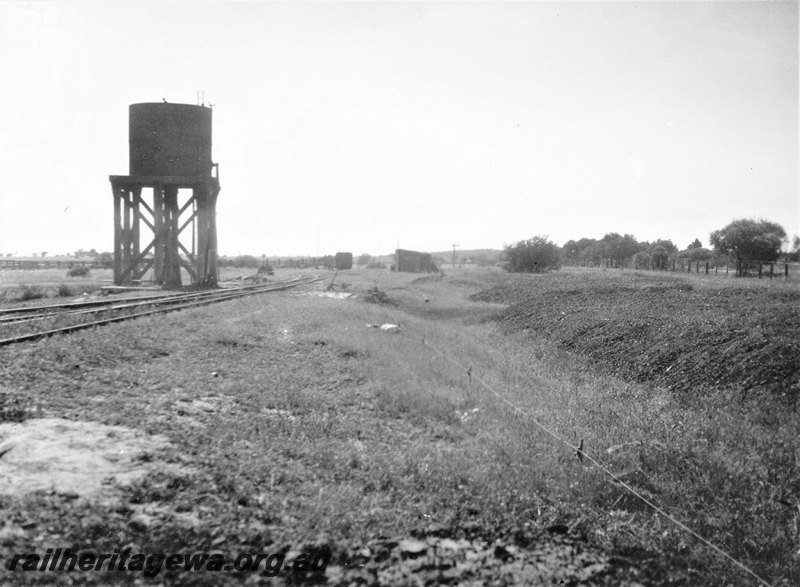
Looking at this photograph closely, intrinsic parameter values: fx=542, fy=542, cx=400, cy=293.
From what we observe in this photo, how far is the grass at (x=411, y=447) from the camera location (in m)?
3.67

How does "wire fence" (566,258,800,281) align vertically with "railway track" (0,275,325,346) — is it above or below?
above

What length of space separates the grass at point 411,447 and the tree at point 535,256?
48144 mm

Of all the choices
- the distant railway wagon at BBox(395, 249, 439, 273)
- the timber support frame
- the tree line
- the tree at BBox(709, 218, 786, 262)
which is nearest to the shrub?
the timber support frame

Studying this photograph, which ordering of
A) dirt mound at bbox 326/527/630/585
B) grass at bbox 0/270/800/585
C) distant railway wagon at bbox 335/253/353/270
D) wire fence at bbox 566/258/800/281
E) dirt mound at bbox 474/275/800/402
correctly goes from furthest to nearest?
distant railway wagon at bbox 335/253/353/270 → wire fence at bbox 566/258/800/281 → dirt mound at bbox 474/275/800/402 → grass at bbox 0/270/800/585 → dirt mound at bbox 326/527/630/585

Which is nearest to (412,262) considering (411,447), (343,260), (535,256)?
(343,260)

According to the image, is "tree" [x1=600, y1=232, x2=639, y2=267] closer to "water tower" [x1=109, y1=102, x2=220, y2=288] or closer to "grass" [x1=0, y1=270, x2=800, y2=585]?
"water tower" [x1=109, y1=102, x2=220, y2=288]

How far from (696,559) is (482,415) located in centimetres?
336

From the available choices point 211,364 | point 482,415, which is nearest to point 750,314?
point 482,415

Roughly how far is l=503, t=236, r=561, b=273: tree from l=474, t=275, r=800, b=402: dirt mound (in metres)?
39.4

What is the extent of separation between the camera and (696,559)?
3570 millimetres

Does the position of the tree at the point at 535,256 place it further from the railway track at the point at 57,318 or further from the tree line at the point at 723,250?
the railway track at the point at 57,318

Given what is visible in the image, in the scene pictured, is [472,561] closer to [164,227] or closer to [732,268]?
[164,227]

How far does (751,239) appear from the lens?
51.2 meters

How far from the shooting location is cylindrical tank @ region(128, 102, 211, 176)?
24.2m
